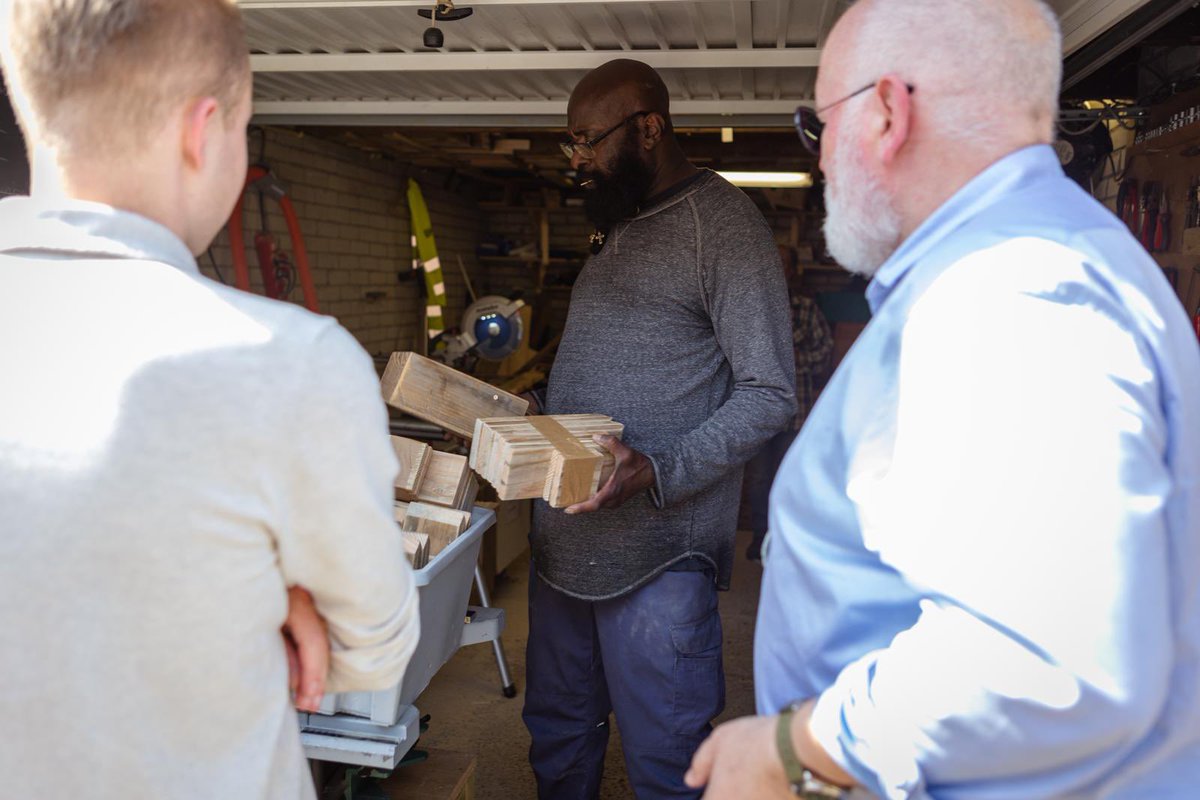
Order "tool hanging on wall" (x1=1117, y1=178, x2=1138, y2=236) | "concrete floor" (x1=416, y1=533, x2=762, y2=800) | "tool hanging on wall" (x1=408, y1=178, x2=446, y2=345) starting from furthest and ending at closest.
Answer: "tool hanging on wall" (x1=408, y1=178, x2=446, y2=345), "concrete floor" (x1=416, y1=533, x2=762, y2=800), "tool hanging on wall" (x1=1117, y1=178, x2=1138, y2=236)

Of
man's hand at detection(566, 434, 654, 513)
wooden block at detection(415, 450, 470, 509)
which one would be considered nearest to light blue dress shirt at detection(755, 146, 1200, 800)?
man's hand at detection(566, 434, 654, 513)

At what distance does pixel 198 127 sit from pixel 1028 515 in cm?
97

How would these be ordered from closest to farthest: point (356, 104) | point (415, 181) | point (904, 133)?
point (904, 133) < point (356, 104) < point (415, 181)

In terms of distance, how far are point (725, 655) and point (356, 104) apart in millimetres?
3282

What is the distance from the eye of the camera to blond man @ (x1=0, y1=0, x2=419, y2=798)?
2.97ft

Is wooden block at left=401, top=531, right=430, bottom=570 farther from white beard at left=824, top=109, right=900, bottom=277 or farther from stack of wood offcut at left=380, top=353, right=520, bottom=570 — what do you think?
white beard at left=824, top=109, right=900, bottom=277

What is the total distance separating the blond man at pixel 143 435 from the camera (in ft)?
2.97

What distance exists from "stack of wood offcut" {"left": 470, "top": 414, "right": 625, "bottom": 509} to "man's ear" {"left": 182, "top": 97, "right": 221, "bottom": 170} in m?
1.09

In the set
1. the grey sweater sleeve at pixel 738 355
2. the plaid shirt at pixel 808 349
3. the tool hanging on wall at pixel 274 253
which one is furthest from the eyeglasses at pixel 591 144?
the plaid shirt at pixel 808 349

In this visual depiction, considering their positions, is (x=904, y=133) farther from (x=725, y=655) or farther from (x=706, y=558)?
(x=725, y=655)

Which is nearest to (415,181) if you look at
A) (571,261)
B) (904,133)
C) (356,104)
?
(571,261)

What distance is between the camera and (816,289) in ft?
31.2

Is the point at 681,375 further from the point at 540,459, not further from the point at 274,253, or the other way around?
the point at 274,253

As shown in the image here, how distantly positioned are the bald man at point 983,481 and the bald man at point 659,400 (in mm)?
1011
